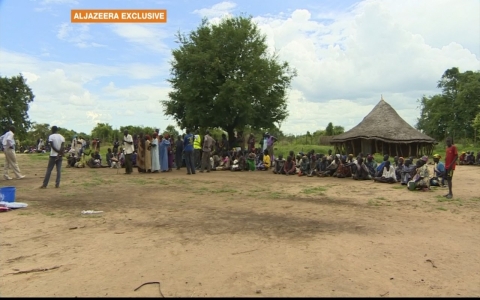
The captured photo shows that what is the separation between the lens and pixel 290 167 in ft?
51.8

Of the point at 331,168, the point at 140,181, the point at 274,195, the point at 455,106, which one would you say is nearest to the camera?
the point at 274,195

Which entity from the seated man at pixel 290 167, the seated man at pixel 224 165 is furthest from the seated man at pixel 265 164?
the seated man at pixel 290 167

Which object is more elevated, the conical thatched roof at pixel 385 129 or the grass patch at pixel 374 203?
the conical thatched roof at pixel 385 129

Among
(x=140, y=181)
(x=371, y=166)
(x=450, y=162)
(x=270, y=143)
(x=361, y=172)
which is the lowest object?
(x=140, y=181)

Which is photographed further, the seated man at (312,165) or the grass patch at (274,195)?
the seated man at (312,165)

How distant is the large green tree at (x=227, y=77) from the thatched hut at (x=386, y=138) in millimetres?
6207

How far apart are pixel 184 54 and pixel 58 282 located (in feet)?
70.4

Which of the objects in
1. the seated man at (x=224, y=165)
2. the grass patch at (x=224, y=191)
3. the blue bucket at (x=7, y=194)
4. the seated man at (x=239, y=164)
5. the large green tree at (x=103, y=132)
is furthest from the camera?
the large green tree at (x=103, y=132)

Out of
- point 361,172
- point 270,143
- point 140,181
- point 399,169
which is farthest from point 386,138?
point 140,181

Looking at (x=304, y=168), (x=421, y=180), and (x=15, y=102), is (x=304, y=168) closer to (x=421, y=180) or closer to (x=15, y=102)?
(x=421, y=180)

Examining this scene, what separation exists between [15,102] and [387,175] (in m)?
44.3

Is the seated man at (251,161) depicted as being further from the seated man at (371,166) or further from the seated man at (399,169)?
the seated man at (399,169)

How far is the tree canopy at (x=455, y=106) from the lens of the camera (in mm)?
38719

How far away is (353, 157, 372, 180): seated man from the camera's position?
13691 mm
